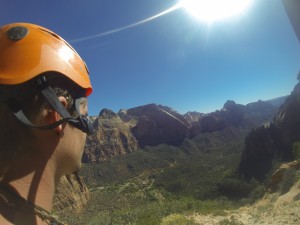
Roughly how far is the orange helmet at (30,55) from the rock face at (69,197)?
94.6 feet

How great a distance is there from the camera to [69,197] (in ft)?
107

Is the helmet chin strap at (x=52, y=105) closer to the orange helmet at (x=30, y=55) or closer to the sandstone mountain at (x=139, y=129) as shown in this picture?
the orange helmet at (x=30, y=55)

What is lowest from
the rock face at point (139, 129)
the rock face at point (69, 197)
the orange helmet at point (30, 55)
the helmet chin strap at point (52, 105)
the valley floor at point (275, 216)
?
the valley floor at point (275, 216)

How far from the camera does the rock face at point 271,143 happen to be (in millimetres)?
50634

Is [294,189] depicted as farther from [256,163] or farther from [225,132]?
[225,132]

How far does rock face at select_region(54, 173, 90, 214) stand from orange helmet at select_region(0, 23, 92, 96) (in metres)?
28.8

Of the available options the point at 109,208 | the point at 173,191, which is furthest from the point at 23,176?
the point at 173,191

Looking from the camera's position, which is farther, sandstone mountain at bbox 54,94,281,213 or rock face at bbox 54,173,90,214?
sandstone mountain at bbox 54,94,281,213

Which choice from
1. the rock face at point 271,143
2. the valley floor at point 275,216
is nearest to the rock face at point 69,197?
the valley floor at point 275,216

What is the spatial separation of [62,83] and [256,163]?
175 ft

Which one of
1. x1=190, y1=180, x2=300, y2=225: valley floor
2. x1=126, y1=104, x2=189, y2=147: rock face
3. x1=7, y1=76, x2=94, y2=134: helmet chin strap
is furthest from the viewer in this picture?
x1=126, y1=104, x2=189, y2=147: rock face

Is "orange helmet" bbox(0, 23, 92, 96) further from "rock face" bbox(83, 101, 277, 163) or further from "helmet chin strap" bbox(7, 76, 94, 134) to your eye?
"rock face" bbox(83, 101, 277, 163)

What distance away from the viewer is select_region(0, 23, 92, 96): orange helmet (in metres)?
1.50

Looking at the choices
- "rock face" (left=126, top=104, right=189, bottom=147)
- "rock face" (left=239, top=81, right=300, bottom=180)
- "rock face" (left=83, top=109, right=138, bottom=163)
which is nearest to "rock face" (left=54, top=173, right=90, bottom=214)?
"rock face" (left=239, top=81, right=300, bottom=180)
